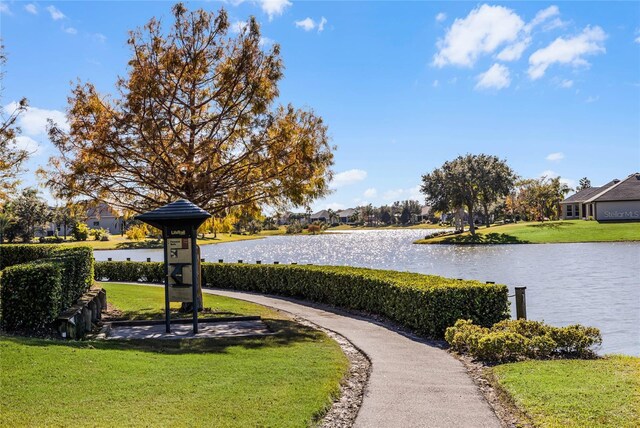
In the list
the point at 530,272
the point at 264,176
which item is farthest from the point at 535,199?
the point at 264,176

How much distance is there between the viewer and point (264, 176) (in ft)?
62.0

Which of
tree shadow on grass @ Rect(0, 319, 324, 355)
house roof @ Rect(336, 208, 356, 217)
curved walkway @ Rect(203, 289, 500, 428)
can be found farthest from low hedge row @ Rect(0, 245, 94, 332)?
house roof @ Rect(336, 208, 356, 217)

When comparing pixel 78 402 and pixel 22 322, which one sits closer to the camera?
pixel 78 402

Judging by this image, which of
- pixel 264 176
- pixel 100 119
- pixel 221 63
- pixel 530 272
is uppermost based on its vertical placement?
pixel 221 63

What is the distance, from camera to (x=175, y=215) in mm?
14266

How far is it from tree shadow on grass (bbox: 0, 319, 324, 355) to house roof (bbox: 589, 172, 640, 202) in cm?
7149

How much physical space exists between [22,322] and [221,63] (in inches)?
418

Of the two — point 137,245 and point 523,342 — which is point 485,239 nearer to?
point 137,245

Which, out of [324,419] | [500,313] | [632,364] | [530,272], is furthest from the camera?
[530,272]

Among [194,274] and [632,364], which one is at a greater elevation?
[194,274]

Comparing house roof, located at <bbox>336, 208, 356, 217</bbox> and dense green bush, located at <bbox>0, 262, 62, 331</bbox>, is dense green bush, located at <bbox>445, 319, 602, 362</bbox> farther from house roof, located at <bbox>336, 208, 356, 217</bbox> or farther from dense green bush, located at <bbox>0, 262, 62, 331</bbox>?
house roof, located at <bbox>336, 208, 356, 217</bbox>

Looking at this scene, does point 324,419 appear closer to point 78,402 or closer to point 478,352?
point 78,402

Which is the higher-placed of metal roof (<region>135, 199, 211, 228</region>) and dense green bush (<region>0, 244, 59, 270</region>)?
metal roof (<region>135, 199, 211, 228</region>)

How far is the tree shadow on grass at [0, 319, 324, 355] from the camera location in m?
10.4
